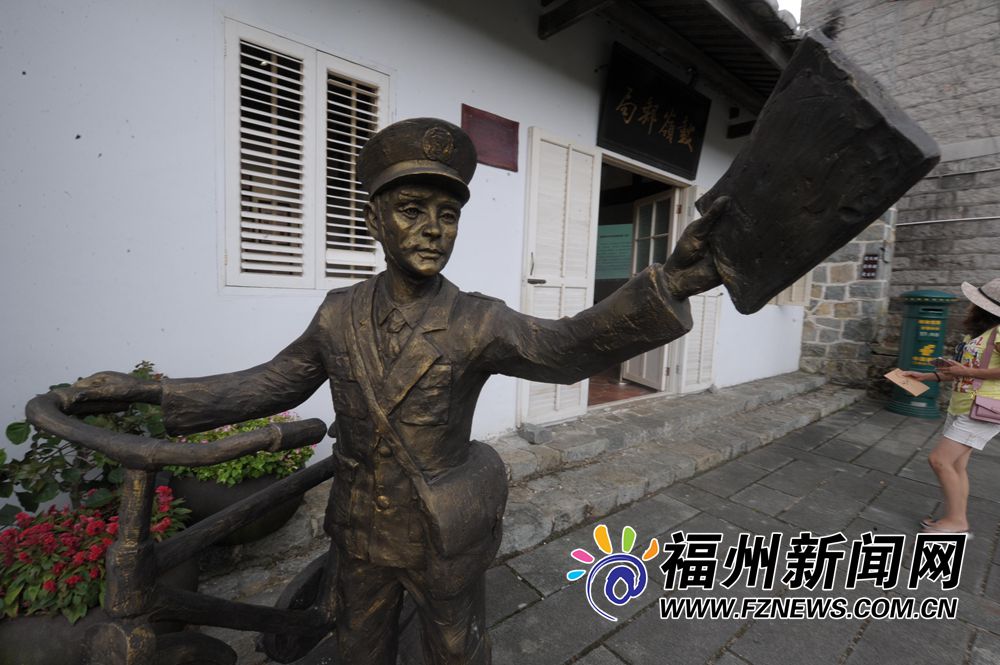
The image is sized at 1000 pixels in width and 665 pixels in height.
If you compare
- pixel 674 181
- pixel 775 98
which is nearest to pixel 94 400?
pixel 775 98

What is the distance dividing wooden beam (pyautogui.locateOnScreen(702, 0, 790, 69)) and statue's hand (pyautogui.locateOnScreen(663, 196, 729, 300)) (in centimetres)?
328

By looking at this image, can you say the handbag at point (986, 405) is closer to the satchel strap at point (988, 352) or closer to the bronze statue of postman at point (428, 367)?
the satchel strap at point (988, 352)

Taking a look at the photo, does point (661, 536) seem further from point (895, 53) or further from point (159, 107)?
point (895, 53)

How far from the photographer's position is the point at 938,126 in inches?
277

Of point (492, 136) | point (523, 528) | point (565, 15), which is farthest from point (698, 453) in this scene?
point (565, 15)

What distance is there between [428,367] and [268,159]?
2.21m

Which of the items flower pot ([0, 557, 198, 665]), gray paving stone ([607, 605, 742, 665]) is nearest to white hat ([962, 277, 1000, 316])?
gray paving stone ([607, 605, 742, 665])

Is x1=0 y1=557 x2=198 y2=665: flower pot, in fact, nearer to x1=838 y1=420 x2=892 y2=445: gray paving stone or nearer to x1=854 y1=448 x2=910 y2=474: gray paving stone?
x1=854 y1=448 x2=910 y2=474: gray paving stone

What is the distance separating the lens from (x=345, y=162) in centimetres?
296

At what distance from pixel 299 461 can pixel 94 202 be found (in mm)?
1590

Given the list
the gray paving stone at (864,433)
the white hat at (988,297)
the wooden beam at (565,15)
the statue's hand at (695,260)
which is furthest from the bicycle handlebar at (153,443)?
the gray paving stone at (864,433)

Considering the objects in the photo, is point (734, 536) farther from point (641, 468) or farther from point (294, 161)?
point (294, 161)

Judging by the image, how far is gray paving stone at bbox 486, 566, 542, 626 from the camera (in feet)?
7.31

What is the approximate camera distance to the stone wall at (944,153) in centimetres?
645
